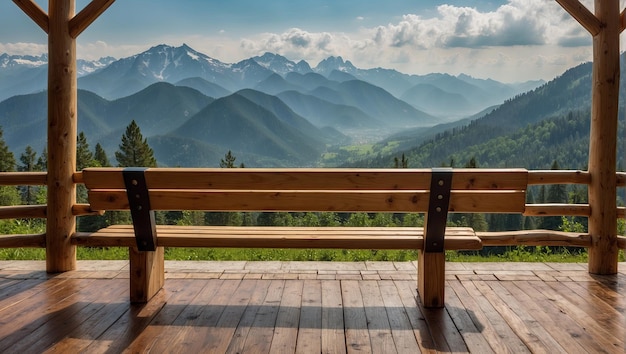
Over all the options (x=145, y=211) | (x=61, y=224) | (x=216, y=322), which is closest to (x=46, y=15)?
(x=61, y=224)

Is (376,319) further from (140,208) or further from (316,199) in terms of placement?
(140,208)

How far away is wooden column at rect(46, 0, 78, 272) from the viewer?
4688 millimetres

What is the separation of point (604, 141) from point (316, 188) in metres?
2.72

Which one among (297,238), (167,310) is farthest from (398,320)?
(167,310)

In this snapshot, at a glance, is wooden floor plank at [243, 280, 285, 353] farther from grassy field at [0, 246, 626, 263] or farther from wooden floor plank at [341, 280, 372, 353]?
grassy field at [0, 246, 626, 263]

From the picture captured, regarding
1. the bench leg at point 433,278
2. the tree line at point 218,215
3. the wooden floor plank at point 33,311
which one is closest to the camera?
the wooden floor plank at point 33,311

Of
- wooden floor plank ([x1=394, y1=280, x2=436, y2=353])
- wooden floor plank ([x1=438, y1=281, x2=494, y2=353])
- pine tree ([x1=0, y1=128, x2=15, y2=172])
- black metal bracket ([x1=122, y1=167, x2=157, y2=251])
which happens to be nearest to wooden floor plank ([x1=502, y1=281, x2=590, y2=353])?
wooden floor plank ([x1=438, y1=281, x2=494, y2=353])

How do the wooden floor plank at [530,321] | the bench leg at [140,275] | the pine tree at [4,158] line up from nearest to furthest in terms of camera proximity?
the wooden floor plank at [530,321], the bench leg at [140,275], the pine tree at [4,158]

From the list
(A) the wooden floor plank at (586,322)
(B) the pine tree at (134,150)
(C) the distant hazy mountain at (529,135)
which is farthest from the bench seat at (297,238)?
(C) the distant hazy mountain at (529,135)

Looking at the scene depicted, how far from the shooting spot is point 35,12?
4684 millimetres

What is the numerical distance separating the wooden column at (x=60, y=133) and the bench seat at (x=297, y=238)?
1013 millimetres

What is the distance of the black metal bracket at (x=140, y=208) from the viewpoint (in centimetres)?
352

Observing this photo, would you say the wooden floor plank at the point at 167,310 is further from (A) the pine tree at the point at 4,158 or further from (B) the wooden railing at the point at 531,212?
(A) the pine tree at the point at 4,158

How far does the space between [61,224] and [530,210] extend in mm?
3910
